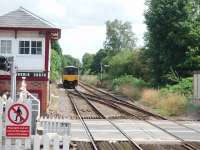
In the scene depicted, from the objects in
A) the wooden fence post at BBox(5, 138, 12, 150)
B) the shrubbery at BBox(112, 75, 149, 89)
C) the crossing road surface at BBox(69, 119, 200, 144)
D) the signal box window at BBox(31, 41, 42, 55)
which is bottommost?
the crossing road surface at BBox(69, 119, 200, 144)

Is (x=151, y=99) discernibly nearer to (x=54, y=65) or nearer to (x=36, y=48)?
(x=36, y=48)

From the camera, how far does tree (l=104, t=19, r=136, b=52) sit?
126 meters

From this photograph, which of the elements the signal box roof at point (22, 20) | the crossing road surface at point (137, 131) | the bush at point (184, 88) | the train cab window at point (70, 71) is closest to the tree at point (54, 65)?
the train cab window at point (70, 71)

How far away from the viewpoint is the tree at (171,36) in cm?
5009

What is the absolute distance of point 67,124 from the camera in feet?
57.4

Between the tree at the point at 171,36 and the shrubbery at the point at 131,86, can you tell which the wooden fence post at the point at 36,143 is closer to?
the tree at the point at 171,36

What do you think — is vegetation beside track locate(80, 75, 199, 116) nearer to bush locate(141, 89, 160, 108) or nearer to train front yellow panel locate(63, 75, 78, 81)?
bush locate(141, 89, 160, 108)

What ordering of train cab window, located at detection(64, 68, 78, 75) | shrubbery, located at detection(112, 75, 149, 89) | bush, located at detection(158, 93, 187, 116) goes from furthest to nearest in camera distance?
1. train cab window, located at detection(64, 68, 78, 75)
2. shrubbery, located at detection(112, 75, 149, 89)
3. bush, located at detection(158, 93, 187, 116)

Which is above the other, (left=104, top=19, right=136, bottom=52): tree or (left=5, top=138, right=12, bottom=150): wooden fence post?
(left=104, top=19, right=136, bottom=52): tree

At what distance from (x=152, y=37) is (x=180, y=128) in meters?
27.6

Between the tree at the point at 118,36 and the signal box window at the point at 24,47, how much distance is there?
8972cm

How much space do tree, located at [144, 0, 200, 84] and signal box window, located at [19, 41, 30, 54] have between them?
18.4m

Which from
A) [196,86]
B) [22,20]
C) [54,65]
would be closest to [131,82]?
[54,65]

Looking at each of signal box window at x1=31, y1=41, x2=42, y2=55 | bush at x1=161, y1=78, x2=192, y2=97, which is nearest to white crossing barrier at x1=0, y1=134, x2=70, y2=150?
signal box window at x1=31, y1=41, x2=42, y2=55
